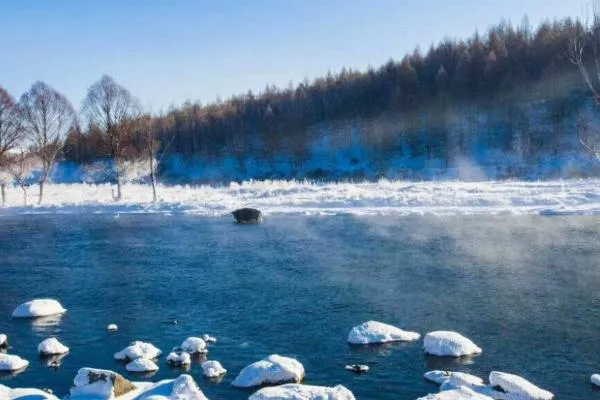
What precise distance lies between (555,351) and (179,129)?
11321 centimetres

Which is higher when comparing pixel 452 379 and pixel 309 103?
pixel 309 103

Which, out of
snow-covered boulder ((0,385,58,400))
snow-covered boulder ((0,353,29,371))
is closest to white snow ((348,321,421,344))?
snow-covered boulder ((0,385,58,400))

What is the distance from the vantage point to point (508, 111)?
83250 mm

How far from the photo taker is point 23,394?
9.59 meters

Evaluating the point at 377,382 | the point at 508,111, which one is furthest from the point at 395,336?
the point at 508,111

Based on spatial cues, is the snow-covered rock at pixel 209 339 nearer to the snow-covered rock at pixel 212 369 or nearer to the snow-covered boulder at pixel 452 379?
the snow-covered rock at pixel 212 369

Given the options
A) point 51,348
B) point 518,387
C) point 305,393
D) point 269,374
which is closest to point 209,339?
point 269,374

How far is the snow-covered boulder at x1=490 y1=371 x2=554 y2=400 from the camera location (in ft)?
30.5

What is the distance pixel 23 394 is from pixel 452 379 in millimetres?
7025

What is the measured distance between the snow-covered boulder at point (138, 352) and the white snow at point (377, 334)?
4.04m

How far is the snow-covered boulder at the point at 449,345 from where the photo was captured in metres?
11.4

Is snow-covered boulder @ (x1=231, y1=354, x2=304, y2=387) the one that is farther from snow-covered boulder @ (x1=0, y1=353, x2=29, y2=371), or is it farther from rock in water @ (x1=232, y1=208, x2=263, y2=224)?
rock in water @ (x1=232, y1=208, x2=263, y2=224)

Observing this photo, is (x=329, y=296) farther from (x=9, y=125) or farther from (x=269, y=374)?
(x=9, y=125)

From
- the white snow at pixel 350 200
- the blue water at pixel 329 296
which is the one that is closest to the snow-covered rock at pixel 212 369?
the blue water at pixel 329 296
